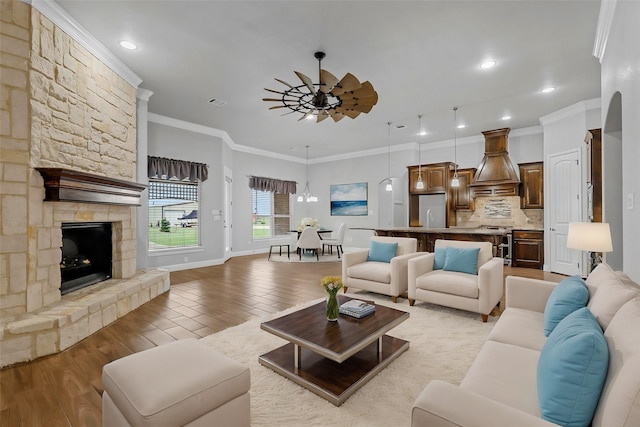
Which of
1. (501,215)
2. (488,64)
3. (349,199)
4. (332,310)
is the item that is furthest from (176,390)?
(349,199)

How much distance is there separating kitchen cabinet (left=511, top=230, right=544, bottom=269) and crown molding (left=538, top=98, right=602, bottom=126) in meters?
2.26

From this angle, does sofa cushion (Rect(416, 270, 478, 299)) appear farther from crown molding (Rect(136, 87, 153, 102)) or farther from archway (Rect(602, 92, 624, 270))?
crown molding (Rect(136, 87, 153, 102))

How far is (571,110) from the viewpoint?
5457mm

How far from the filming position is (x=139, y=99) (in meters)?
4.79

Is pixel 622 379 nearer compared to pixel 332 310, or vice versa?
pixel 622 379

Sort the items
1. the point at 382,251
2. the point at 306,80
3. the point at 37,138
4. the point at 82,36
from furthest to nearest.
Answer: the point at 382,251, the point at 82,36, the point at 306,80, the point at 37,138

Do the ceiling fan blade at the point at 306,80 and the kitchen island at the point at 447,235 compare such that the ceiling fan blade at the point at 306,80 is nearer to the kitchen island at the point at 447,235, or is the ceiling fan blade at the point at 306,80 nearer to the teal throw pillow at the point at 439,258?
the teal throw pillow at the point at 439,258

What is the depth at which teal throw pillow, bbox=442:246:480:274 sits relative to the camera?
3744mm

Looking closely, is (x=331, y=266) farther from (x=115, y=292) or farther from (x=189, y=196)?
(x=115, y=292)

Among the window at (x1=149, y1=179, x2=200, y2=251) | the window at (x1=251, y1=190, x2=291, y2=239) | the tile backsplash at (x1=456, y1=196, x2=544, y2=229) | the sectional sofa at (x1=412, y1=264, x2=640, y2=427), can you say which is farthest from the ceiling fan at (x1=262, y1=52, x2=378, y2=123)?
the window at (x1=251, y1=190, x2=291, y2=239)

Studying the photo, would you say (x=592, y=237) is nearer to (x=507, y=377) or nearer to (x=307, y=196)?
(x=507, y=377)

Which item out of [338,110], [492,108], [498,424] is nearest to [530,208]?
[492,108]

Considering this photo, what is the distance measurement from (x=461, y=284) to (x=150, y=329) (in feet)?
11.3

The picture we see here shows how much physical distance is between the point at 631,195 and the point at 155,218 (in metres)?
6.91
